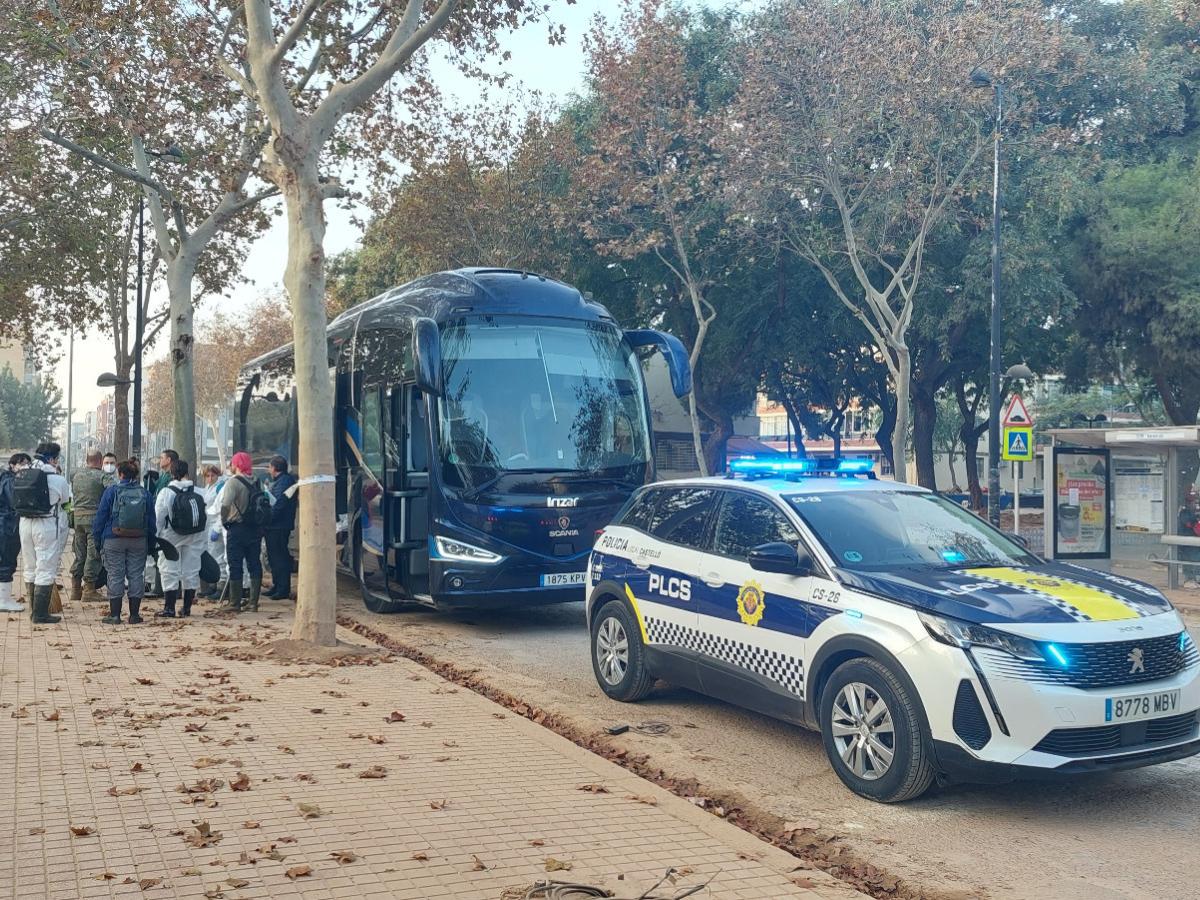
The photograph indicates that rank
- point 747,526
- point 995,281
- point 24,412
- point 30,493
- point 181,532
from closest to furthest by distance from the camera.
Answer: point 747,526, point 30,493, point 181,532, point 995,281, point 24,412

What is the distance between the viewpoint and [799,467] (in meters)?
8.26

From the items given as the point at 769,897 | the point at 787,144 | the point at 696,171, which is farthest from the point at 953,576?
the point at 696,171

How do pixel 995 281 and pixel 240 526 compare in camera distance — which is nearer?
pixel 240 526

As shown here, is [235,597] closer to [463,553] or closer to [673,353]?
[463,553]

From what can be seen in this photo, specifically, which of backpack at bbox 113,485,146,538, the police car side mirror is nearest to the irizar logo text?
the police car side mirror

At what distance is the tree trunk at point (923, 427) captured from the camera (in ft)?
119

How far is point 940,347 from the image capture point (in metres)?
33.6

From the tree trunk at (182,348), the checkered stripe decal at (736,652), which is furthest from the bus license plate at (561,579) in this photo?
the tree trunk at (182,348)

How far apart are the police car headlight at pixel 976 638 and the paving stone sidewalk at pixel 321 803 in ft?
4.52

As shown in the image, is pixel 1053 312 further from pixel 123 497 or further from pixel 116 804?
pixel 116 804

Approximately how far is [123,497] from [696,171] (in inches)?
749

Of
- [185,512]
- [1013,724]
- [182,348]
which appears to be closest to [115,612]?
[185,512]

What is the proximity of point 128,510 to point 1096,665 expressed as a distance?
977cm

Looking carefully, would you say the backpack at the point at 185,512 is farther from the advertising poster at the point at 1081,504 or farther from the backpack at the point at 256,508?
the advertising poster at the point at 1081,504
